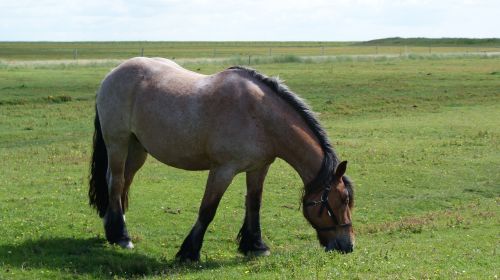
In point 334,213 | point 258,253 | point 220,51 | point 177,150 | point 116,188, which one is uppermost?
point 177,150

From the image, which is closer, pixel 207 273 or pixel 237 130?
pixel 207 273

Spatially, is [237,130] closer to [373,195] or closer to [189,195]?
[189,195]

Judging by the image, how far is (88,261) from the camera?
9.11m

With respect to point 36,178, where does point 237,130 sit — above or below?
above

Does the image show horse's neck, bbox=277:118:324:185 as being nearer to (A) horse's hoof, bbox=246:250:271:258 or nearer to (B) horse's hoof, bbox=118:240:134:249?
(A) horse's hoof, bbox=246:250:271:258

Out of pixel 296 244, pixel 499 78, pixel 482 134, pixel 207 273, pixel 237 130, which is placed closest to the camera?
pixel 207 273

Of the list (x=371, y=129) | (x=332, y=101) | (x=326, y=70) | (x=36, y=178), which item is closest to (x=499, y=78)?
(x=326, y=70)

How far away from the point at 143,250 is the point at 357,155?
8.78 m

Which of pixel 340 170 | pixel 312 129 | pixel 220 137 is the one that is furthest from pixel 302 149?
pixel 220 137

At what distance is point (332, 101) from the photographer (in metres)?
28.4

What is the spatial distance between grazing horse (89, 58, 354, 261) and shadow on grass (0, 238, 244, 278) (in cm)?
33

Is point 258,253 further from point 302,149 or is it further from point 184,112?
point 184,112

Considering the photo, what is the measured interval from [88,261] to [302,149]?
315 cm

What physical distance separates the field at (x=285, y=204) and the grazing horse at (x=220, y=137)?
448mm
